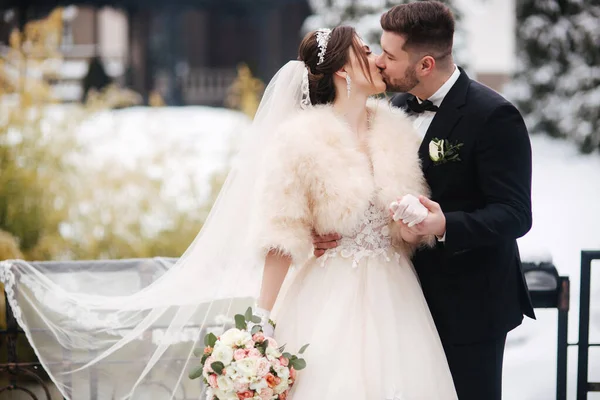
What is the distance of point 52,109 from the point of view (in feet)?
21.2

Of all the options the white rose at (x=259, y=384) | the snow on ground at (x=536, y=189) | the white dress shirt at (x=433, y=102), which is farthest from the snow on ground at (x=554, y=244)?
the white rose at (x=259, y=384)

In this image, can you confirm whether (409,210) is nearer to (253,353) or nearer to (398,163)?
(398,163)

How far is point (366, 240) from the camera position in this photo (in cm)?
265

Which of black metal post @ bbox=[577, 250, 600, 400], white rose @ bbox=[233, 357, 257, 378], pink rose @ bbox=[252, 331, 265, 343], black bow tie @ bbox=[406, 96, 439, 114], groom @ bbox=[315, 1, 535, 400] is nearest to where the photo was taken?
white rose @ bbox=[233, 357, 257, 378]

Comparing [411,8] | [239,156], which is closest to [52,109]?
[239,156]

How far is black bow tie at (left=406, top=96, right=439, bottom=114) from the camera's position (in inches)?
110

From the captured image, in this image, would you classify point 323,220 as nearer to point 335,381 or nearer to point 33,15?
point 335,381

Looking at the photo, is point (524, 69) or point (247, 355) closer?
point (247, 355)

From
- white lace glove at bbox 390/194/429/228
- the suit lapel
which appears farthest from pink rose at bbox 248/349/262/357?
the suit lapel

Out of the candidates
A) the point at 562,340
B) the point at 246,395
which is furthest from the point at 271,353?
the point at 562,340

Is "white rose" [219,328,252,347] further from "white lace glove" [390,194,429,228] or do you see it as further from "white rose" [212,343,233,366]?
"white lace glove" [390,194,429,228]

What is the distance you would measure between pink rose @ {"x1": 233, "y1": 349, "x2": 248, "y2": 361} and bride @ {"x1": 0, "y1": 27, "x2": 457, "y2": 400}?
232 millimetres

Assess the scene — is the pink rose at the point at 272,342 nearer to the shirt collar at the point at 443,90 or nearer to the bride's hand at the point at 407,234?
the bride's hand at the point at 407,234

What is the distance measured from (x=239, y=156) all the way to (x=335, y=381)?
0.95m
